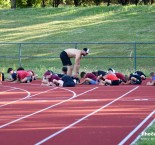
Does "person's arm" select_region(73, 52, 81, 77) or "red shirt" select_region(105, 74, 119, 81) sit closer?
"red shirt" select_region(105, 74, 119, 81)

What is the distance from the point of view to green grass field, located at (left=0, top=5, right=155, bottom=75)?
42.2 meters

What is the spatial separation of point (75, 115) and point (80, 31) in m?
36.9

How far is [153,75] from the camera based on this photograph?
24.1m

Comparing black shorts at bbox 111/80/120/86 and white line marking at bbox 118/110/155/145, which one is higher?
white line marking at bbox 118/110/155/145

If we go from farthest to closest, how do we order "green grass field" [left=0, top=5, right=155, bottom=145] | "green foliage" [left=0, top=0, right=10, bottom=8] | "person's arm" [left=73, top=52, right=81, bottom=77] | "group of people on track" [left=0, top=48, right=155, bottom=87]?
"green foliage" [left=0, top=0, right=10, bottom=8] < "green grass field" [left=0, top=5, right=155, bottom=145] < "person's arm" [left=73, top=52, right=81, bottom=77] < "group of people on track" [left=0, top=48, right=155, bottom=87]

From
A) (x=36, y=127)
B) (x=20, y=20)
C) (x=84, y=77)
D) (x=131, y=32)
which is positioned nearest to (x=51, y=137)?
(x=36, y=127)

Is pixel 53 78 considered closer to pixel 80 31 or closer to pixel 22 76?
pixel 22 76

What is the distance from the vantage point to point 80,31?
51.8 m

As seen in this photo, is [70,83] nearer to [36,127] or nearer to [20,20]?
[36,127]

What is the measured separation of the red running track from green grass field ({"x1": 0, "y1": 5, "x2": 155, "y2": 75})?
17386 millimetres

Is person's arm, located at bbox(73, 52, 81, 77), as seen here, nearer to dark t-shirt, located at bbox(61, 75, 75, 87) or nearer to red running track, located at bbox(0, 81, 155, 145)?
dark t-shirt, located at bbox(61, 75, 75, 87)

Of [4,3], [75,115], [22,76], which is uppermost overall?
[4,3]

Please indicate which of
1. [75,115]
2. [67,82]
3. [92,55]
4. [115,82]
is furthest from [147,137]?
[92,55]

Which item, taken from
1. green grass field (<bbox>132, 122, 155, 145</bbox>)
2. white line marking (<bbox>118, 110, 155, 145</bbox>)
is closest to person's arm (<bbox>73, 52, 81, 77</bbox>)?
white line marking (<bbox>118, 110, 155, 145</bbox>)
